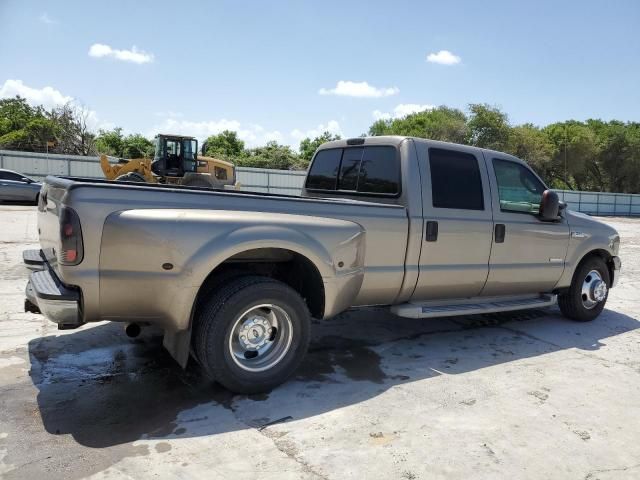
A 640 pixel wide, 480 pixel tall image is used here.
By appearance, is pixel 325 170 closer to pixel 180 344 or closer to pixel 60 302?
pixel 180 344

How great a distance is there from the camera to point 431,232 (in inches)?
186

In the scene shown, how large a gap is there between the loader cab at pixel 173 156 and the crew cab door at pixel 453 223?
16963 millimetres

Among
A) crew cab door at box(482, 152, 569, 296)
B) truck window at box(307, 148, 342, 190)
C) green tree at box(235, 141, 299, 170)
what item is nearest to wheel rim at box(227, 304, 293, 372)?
truck window at box(307, 148, 342, 190)

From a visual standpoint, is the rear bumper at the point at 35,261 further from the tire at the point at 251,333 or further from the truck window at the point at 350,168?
the truck window at the point at 350,168

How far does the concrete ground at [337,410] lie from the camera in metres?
2.95

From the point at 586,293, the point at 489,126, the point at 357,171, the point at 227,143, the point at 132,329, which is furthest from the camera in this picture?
the point at 227,143

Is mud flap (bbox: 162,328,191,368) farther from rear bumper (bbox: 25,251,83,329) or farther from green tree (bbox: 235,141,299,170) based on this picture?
green tree (bbox: 235,141,299,170)

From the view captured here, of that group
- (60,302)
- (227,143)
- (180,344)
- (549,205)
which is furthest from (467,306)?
(227,143)

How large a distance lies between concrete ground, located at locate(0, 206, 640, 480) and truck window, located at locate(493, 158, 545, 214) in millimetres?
1445

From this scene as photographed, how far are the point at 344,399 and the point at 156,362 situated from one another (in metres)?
1.68

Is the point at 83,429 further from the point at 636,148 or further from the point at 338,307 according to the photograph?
the point at 636,148

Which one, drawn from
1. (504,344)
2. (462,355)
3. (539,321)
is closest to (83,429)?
(462,355)

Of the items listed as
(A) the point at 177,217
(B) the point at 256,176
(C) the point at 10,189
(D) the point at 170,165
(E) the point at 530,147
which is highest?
(E) the point at 530,147

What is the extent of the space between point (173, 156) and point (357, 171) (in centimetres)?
1679
